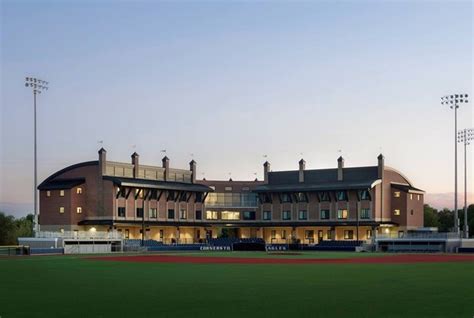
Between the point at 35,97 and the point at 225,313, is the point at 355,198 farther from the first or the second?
the point at 225,313

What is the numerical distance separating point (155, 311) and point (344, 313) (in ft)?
17.5

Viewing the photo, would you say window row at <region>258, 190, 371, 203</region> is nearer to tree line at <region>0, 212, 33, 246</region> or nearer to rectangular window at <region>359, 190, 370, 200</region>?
rectangular window at <region>359, 190, 370, 200</region>

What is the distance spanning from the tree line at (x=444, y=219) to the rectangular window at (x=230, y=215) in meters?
46.2

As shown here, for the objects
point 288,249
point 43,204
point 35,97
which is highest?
point 35,97

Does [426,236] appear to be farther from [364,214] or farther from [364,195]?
[364,195]

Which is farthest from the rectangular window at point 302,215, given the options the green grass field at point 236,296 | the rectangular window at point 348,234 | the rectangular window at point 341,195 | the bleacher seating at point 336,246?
the green grass field at point 236,296

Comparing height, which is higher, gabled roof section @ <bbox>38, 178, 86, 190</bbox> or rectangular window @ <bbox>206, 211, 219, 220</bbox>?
gabled roof section @ <bbox>38, 178, 86, 190</bbox>

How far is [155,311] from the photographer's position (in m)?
19.1

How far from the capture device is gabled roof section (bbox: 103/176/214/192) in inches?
4198

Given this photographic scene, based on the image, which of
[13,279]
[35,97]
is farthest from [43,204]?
[13,279]

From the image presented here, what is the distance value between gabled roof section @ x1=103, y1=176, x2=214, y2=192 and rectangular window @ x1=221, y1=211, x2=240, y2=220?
783 centimetres

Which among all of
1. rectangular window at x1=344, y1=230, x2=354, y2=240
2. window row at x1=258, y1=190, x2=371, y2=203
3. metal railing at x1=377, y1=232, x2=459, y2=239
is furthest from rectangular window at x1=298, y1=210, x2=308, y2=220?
metal railing at x1=377, y1=232, x2=459, y2=239

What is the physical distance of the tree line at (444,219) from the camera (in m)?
146

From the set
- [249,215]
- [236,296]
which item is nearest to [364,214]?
[249,215]
